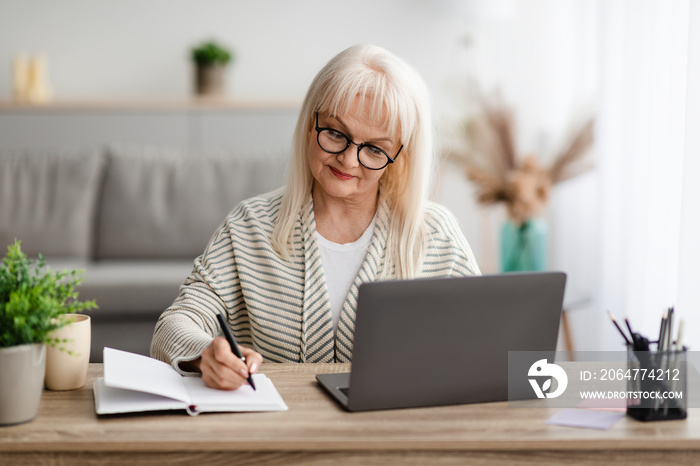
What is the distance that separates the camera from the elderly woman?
1.42 m

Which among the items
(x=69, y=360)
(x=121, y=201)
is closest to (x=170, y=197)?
(x=121, y=201)

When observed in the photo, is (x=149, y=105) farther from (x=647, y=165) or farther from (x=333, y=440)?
(x=333, y=440)

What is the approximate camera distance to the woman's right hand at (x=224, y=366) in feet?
3.49

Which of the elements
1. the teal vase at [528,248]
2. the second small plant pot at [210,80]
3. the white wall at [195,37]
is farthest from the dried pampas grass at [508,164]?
the second small plant pot at [210,80]

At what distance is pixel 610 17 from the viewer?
9.01 feet

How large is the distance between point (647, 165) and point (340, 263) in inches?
51.7

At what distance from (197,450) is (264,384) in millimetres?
236

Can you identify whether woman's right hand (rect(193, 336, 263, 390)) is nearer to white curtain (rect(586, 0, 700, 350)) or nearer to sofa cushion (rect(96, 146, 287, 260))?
white curtain (rect(586, 0, 700, 350))

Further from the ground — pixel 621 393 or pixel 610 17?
pixel 610 17

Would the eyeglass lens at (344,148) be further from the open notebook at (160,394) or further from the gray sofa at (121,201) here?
the gray sofa at (121,201)

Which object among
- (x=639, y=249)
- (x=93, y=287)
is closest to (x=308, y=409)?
(x=639, y=249)

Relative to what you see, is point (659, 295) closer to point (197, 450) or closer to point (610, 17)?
point (610, 17)

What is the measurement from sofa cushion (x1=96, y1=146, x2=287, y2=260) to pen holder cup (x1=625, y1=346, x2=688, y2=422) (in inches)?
95.0

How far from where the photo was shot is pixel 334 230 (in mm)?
1565
